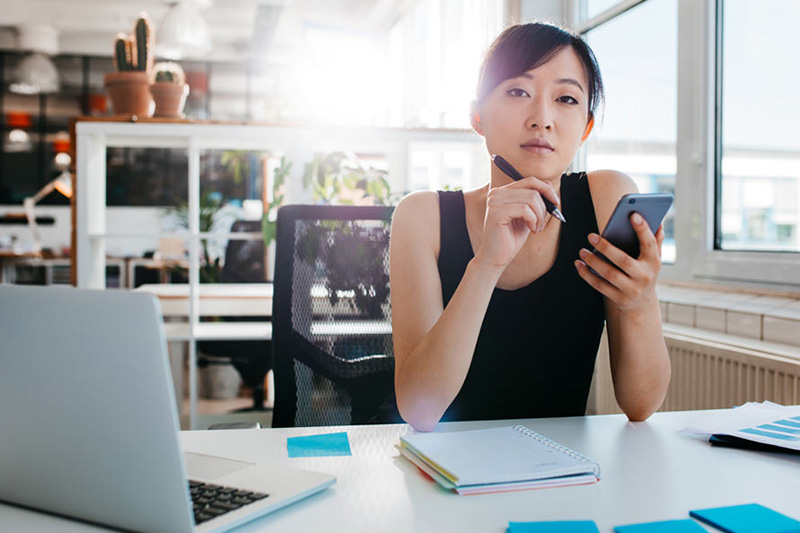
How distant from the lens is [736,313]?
179 cm

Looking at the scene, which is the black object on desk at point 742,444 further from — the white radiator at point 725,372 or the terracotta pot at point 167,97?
the terracotta pot at point 167,97

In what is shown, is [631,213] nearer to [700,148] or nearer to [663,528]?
[663,528]

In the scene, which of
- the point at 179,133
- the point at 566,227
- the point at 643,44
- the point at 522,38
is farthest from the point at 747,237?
the point at 179,133

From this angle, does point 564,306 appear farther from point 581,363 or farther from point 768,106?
point 768,106

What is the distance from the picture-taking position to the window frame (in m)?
2.18

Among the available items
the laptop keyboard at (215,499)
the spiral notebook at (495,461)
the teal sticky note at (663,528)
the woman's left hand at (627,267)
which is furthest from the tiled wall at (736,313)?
the laptop keyboard at (215,499)

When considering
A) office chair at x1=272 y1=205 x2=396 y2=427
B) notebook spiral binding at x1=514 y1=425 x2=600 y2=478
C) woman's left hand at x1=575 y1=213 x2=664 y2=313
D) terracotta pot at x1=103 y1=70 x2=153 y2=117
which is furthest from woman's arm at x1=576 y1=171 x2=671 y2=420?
terracotta pot at x1=103 y1=70 x2=153 y2=117

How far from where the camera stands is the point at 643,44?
2.62m

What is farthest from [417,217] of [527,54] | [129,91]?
[129,91]

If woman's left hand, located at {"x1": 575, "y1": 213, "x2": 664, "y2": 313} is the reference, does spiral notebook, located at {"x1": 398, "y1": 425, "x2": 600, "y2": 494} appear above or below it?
below

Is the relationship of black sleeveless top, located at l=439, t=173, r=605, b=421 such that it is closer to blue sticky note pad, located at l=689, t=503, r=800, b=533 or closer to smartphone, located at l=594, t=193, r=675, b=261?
smartphone, located at l=594, t=193, r=675, b=261

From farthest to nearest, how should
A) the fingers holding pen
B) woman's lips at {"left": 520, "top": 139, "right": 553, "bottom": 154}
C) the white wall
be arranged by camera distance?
1. the white wall
2. woman's lips at {"left": 520, "top": 139, "right": 553, "bottom": 154}
3. the fingers holding pen

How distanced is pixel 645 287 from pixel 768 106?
4.29ft

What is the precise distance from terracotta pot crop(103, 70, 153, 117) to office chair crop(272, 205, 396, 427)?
1.57m
